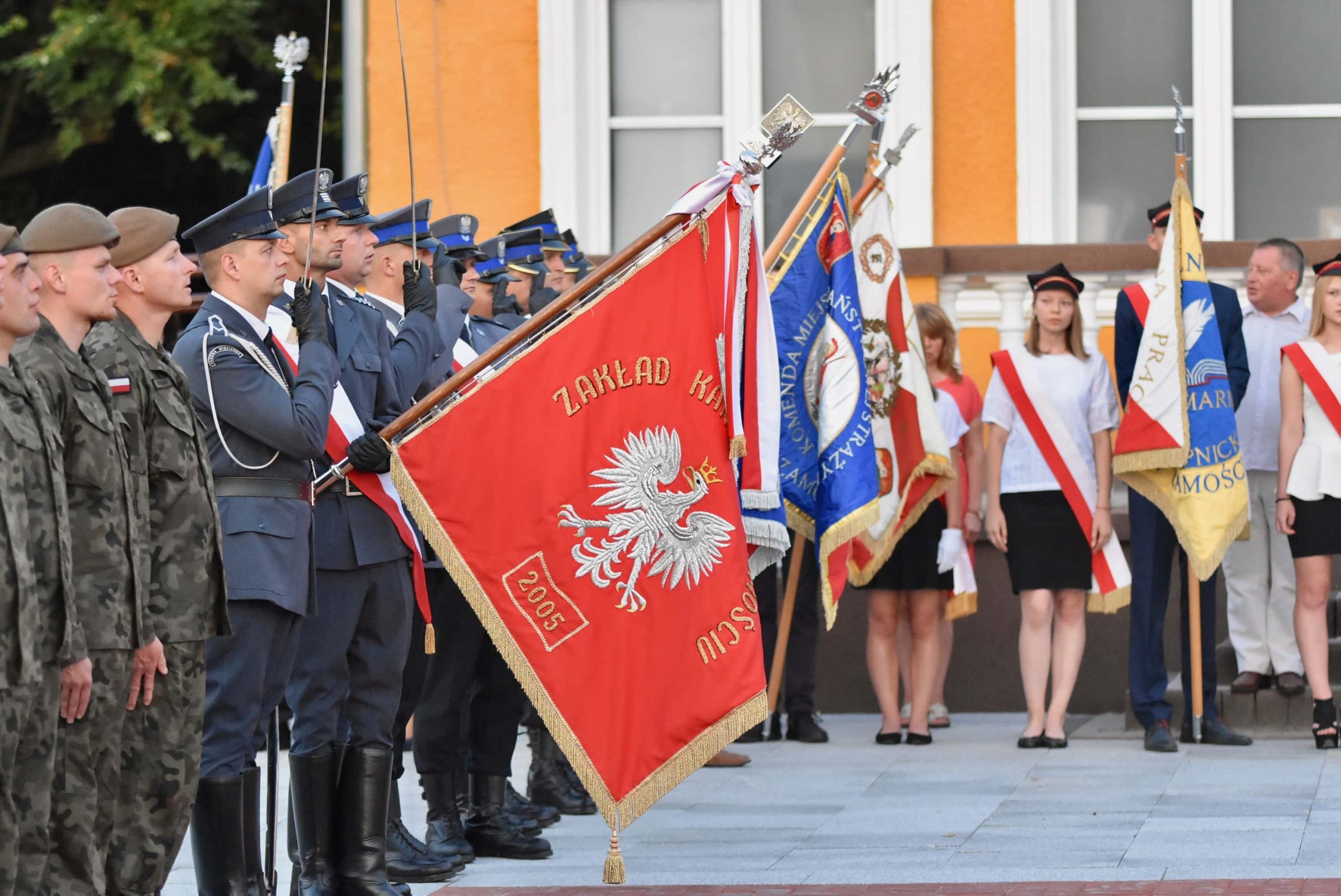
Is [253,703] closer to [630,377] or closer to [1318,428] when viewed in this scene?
[630,377]

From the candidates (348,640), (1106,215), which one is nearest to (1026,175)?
(1106,215)

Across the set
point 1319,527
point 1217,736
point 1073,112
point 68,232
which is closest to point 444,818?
point 68,232

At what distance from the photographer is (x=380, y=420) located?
23.3 ft

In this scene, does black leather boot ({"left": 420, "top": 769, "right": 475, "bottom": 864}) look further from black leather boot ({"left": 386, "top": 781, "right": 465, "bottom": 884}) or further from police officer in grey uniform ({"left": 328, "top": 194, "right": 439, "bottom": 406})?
police officer in grey uniform ({"left": 328, "top": 194, "right": 439, "bottom": 406})

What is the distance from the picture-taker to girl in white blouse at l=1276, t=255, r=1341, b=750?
992cm

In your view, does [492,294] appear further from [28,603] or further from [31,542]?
[28,603]

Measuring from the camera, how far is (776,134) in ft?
24.3

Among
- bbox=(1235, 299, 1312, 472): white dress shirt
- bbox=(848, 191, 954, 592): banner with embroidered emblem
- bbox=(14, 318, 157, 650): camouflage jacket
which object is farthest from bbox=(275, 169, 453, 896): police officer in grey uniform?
bbox=(1235, 299, 1312, 472): white dress shirt

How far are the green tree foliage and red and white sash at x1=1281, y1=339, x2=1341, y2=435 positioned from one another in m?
8.92

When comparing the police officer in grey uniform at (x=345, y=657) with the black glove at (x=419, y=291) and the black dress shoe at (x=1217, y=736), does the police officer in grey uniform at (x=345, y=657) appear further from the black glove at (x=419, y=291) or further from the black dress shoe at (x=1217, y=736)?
the black dress shoe at (x=1217, y=736)

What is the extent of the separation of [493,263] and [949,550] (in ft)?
9.93

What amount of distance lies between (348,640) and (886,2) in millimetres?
7364

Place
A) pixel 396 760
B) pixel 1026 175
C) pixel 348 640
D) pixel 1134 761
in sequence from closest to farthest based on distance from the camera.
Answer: pixel 348 640 < pixel 396 760 < pixel 1134 761 < pixel 1026 175

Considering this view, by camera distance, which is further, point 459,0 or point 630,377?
point 459,0
